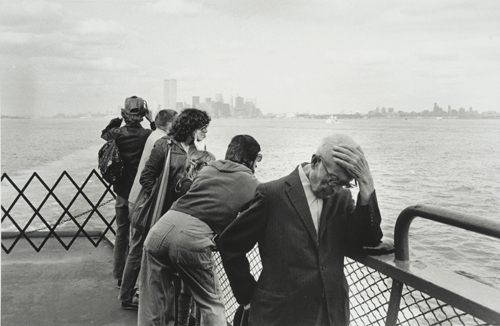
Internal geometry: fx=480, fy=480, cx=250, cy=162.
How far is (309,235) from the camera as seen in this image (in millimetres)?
2137

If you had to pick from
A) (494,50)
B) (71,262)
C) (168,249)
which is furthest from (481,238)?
(494,50)

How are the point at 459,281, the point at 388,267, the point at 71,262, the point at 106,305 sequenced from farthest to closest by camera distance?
the point at 71,262 → the point at 106,305 → the point at 388,267 → the point at 459,281

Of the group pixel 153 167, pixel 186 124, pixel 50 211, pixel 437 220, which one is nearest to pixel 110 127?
pixel 153 167

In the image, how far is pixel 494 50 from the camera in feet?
277

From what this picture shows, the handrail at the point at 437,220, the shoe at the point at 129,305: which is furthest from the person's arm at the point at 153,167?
the handrail at the point at 437,220

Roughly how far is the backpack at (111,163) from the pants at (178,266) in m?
1.53

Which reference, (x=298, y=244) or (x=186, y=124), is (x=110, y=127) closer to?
(x=186, y=124)

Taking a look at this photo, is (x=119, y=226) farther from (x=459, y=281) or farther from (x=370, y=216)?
(x=459, y=281)

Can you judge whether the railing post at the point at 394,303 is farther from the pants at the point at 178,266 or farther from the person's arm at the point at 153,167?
the person's arm at the point at 153,167

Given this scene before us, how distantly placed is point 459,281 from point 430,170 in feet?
172

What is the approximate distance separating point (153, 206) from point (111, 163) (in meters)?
0.99

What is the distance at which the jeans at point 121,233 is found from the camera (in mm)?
4832

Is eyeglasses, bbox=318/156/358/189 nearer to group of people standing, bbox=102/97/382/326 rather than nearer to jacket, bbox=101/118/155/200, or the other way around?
group of people standing, bbox=102/97/382/326

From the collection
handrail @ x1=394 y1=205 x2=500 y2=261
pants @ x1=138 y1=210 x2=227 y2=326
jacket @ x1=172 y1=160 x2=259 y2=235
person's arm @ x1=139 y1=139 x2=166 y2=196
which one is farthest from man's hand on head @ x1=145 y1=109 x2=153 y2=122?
handrail @ x1=394 y1=205 x2=500 y2=261
